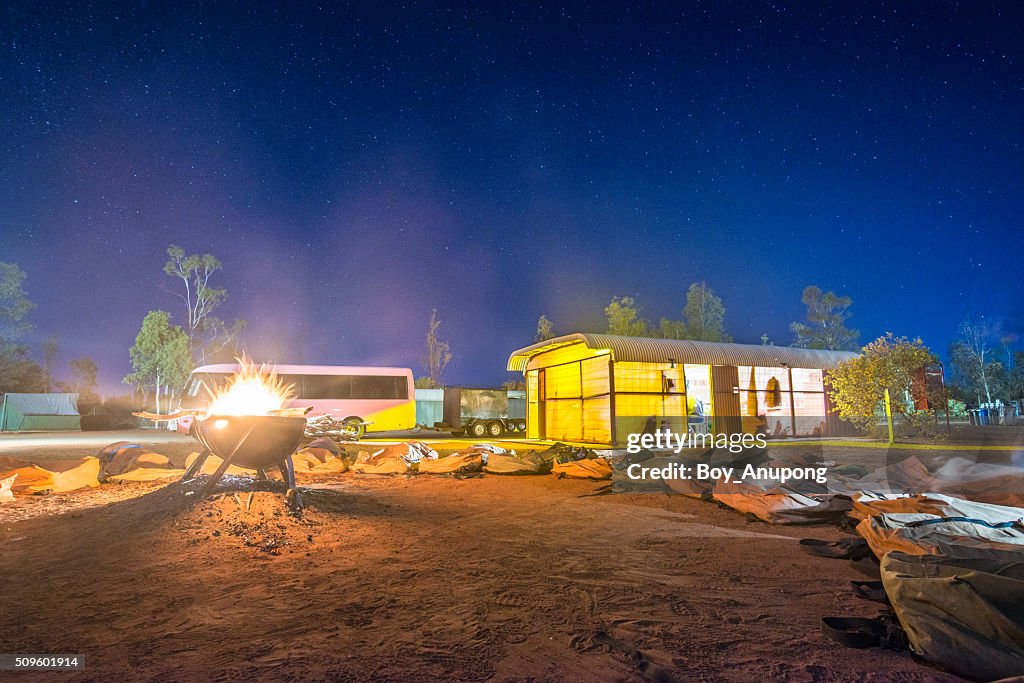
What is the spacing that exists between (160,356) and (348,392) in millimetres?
30100

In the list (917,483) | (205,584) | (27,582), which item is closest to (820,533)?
(917,483)

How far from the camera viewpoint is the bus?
22.9 metres

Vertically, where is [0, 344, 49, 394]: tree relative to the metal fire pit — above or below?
above

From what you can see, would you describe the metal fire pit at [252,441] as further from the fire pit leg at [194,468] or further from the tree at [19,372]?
the tree at [19,372]

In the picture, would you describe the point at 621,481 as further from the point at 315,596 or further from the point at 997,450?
the point at 997,450

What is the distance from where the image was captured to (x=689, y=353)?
732 inches

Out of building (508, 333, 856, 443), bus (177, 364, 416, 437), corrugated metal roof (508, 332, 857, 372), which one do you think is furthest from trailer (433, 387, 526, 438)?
corrugated metal roof (508, 332, 857, 372)

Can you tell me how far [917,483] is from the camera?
752 centimetres

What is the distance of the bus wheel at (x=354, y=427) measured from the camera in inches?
896

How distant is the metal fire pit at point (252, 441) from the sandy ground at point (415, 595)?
0.49 metres

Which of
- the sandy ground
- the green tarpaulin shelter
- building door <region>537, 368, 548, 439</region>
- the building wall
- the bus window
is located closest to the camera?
the sandy ground

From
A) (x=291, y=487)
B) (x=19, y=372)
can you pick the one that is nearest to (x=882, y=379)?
(x=291, y=487)

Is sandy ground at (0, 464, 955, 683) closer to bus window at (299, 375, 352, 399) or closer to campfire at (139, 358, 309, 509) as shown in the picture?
campfire at (139, 358, 309, 509)

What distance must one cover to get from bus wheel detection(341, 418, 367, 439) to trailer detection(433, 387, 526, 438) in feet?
17.1
